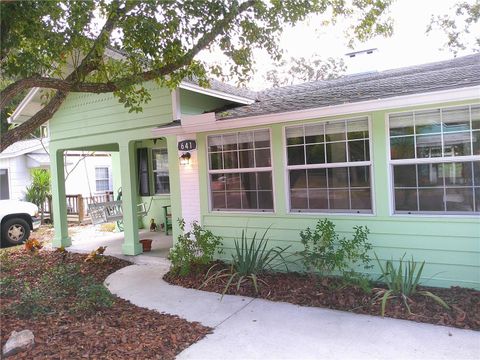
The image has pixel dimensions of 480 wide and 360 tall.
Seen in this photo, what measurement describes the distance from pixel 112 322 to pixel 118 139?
4.76 meters

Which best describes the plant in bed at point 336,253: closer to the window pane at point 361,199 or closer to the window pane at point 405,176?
the window pane at point 361,199

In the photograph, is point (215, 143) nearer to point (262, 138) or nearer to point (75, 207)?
point (262, 138)

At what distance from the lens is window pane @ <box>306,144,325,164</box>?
5.83 metres

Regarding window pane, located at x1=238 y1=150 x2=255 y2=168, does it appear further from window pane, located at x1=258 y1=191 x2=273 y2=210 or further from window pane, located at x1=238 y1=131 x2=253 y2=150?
window pane, located at x1=258 y1=191 x2=273 y2=210

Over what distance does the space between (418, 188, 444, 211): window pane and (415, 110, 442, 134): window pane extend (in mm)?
801

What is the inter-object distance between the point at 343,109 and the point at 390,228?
179 cm

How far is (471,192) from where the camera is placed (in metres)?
4.91

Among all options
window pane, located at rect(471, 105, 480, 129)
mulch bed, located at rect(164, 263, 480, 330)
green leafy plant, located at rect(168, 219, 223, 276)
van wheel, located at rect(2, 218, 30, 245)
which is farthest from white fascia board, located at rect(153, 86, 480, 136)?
van wheel, located at rect(2, 218, 30, 245)

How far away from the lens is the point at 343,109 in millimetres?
5242

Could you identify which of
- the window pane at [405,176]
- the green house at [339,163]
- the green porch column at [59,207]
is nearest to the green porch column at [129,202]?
the green house at [339,163]

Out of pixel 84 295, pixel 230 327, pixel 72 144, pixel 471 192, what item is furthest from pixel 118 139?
pixel 471 192

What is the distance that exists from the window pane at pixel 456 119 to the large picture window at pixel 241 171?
259cm

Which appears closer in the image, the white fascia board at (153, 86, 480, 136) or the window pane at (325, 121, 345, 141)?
the white fascia board at (153, 86, 480, 136)

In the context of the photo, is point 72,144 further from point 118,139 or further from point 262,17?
point 262,17
